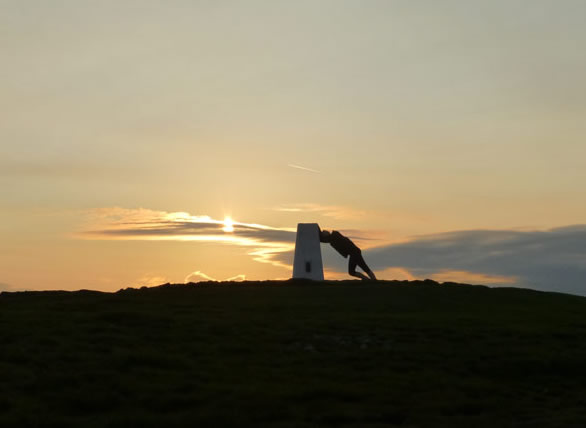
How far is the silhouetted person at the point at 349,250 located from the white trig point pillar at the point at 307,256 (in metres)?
2.14

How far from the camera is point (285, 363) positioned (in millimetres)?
28828

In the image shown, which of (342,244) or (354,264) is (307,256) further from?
(354,264)

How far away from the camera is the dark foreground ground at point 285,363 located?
73.8 ft

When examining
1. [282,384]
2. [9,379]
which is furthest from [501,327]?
[9,379]

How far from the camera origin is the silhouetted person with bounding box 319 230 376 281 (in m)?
63.6

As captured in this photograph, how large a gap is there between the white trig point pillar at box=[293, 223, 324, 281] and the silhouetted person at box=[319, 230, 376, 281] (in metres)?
2.14

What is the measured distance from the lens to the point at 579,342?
119 ft

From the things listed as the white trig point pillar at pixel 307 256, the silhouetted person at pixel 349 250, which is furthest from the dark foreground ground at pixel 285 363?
the silhouetted person at pixel 349 250

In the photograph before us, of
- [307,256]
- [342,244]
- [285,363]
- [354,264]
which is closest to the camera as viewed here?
[285,363]

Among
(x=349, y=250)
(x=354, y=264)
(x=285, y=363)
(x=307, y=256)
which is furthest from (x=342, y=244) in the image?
(x=285, y=363)

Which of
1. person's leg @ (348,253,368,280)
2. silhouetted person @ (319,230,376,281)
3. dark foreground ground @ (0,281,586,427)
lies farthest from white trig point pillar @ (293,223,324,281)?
dark foreground ground @ (0,281,586,427)

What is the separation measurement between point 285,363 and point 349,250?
36.0m

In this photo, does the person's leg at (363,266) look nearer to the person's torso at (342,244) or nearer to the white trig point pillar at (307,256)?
the person's torso at (342,244)

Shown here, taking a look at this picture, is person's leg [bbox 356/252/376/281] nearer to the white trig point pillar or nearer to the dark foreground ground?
the white trig point pillar
